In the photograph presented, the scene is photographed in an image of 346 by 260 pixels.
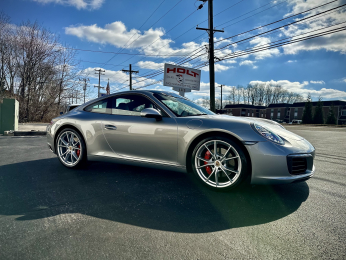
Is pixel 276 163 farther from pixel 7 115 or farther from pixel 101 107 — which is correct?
pixel 7 115

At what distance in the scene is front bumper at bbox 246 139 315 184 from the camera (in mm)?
2609

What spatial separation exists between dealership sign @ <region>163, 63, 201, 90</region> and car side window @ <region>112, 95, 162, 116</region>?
16.9m

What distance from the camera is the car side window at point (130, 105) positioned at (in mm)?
3653

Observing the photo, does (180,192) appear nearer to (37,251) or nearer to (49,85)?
(37,251)

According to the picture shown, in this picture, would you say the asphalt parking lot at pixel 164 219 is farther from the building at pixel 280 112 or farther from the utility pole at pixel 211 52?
the building at pixel 280 112

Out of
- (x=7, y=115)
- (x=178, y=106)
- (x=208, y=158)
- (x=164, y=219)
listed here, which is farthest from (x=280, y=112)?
(x=164, y=219)

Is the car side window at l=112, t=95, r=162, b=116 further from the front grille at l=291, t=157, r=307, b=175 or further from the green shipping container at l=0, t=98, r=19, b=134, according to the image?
the green shipping container at l=0, t=98, r=19, b=134

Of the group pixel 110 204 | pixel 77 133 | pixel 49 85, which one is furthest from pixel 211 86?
pixel 49 85

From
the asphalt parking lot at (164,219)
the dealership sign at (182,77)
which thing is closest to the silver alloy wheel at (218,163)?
the asphalt parking lot at (164,219)

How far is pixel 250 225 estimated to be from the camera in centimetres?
205

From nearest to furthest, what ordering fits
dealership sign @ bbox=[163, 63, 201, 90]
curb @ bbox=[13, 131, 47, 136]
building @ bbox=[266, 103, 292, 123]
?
curb @ bbox=[13, 131, 47, 136], dealership sign @ bbox=[163, 63, 201, 90], building @ bbox=[266, 103, 292, 123]

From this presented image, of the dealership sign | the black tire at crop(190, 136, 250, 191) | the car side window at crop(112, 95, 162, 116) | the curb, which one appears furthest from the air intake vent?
the dealership sign

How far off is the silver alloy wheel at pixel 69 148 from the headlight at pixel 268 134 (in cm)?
296

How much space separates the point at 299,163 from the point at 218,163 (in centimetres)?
96
